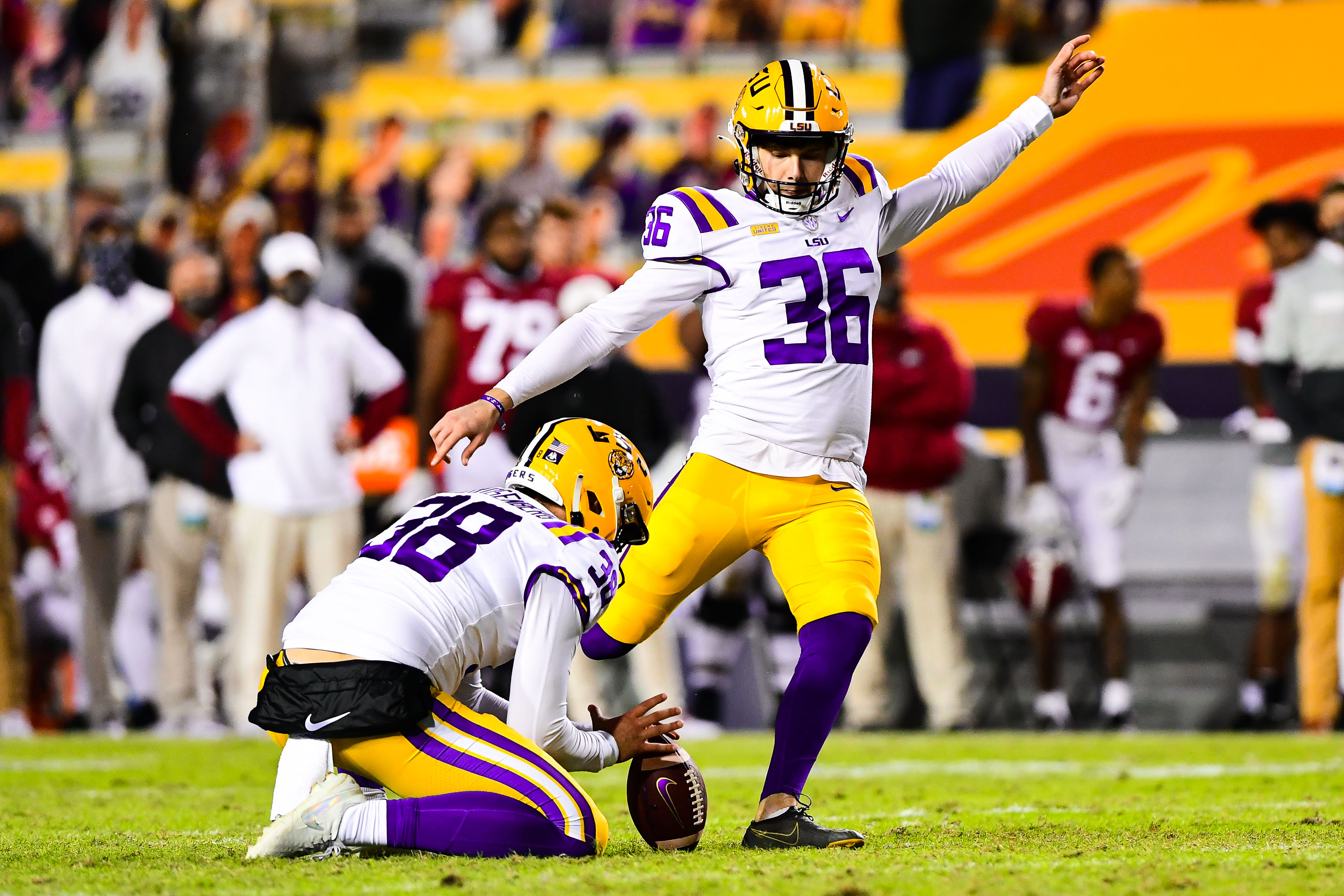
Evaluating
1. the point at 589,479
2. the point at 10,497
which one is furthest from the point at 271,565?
the point at 589,479

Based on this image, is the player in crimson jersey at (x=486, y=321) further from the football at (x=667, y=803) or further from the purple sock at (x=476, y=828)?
the purple sock at (x=476, y=828)

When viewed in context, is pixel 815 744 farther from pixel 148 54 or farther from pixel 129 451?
pixel 148 54

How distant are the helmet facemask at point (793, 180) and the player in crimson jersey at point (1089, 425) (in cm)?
429

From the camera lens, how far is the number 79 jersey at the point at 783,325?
4.15 m

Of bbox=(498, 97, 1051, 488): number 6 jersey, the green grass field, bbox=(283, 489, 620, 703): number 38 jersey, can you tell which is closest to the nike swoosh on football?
bbox=(283, 489, 620, 703): number 38 jersey

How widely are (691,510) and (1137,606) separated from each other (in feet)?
17.5

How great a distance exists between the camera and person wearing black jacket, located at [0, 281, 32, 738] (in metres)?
8.06

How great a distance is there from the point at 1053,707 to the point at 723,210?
4.60m

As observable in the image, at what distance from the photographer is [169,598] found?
27.7 feet

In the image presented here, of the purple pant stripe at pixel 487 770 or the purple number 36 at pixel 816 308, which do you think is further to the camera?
the purple number 36 at pixel 816 308

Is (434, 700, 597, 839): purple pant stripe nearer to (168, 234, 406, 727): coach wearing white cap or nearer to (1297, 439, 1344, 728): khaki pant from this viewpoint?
(168, 234, 406, 727): coach wearing white cap

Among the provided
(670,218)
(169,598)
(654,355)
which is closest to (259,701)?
(670,218)

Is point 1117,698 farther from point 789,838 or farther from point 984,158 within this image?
point 789,838

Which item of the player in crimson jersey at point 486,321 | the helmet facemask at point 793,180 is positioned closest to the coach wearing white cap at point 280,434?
the player in crimson jersey at point 486,321
